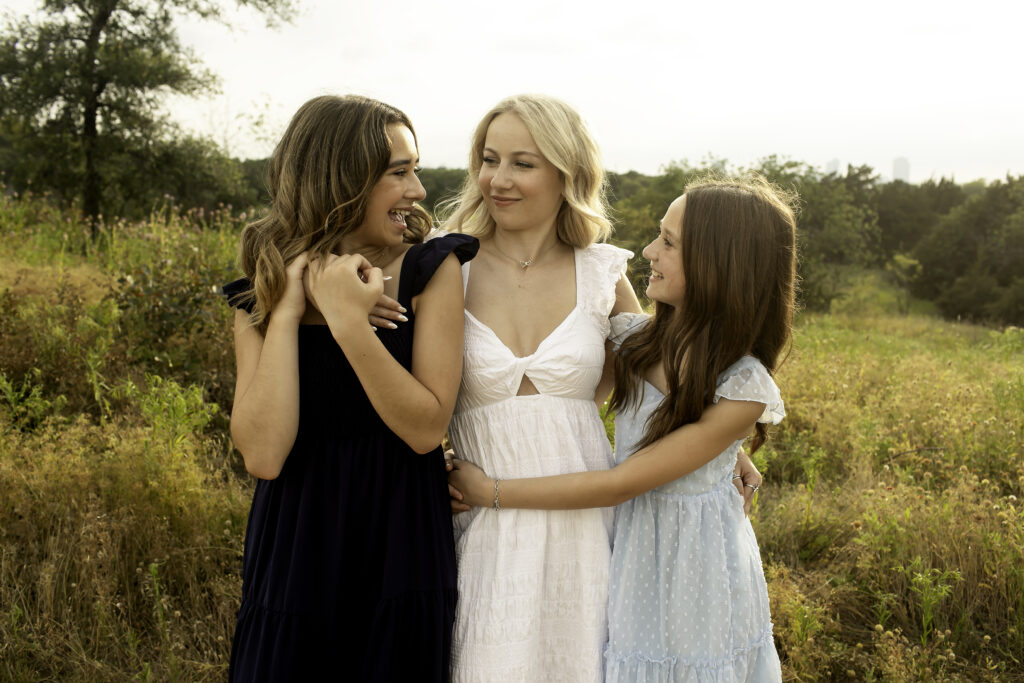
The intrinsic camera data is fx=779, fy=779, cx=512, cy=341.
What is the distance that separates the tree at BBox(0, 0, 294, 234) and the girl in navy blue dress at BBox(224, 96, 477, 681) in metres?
10.3

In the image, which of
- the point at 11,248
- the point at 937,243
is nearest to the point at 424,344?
the point at 11,248

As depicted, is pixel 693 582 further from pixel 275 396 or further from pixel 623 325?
pixel 275 396

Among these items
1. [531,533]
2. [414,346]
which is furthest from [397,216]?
[531,533]

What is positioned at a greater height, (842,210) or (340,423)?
(842,210)

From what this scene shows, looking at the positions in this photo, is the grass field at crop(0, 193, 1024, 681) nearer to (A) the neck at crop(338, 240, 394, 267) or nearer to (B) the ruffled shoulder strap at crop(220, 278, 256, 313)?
(B) the ruffled shoulder strap at crop(220, 278, 256, 313)

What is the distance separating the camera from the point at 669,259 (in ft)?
6.52

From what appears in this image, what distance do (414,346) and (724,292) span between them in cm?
77

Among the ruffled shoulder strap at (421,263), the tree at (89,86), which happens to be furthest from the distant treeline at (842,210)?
the ruffled shoulder strap at (421,263)

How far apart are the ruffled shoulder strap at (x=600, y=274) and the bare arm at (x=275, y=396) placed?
0.79 metres

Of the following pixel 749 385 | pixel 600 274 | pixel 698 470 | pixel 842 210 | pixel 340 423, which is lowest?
pixel 698 470

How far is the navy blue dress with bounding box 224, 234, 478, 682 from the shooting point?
1.73 metres

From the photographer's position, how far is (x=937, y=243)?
20.9 meters

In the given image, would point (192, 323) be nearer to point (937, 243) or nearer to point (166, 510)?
point (166, 510)

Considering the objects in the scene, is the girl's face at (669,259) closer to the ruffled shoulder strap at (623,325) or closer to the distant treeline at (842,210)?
the ruffled shoulder strap at (623,325)
